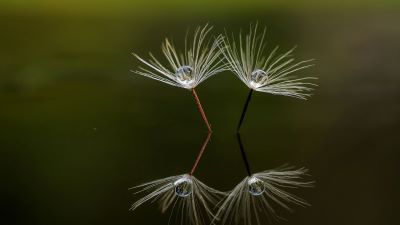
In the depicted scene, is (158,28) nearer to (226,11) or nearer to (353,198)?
(226,11)

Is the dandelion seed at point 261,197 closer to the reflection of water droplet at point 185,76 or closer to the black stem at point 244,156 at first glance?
the black stem at point 244,156

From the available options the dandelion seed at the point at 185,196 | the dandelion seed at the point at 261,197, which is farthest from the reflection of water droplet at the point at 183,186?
the dandelion seed at the point at 261,197

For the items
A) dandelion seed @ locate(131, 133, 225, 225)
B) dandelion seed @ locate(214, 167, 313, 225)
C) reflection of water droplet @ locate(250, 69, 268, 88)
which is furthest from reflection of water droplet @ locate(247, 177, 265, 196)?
reflection of water droplet @ locate(250, 69, 268, 88)

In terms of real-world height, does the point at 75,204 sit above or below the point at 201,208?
above

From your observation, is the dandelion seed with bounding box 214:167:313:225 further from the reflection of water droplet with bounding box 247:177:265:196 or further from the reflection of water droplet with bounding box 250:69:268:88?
the reflection of water droplet with bounding box 250:69:268:88

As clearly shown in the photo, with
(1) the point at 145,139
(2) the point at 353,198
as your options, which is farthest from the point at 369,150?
(1) the point at 145,139

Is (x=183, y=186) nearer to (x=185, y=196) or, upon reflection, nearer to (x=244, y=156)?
(x=185, y=196)
